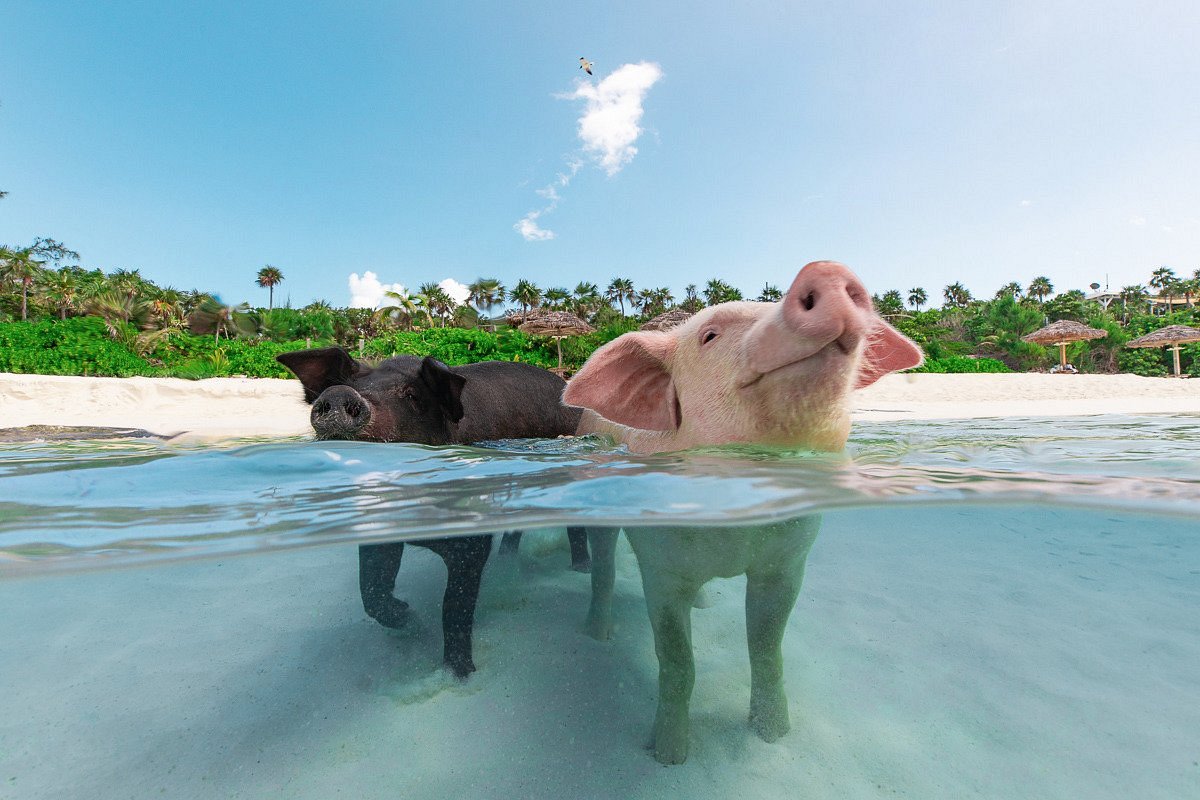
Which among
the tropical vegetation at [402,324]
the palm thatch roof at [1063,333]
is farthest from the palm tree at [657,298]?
the palm thatch roof at [1063,333]

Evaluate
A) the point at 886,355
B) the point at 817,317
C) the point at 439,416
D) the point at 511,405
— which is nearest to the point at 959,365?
the point at 511,405

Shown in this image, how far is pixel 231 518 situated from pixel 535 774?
4.48ft

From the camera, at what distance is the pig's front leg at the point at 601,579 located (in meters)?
2.19

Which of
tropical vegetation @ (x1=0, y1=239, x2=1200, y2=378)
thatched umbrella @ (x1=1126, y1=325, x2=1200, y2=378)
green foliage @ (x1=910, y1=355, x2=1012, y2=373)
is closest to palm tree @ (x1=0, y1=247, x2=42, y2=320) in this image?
tropical vegetation @ (x1=0, y1=239, x2=1200, y2=378)

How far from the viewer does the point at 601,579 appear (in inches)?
94.1

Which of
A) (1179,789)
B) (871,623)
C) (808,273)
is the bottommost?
(1179,789)

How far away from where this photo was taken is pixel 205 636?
211 cm

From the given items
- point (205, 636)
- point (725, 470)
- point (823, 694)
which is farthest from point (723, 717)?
point (205, 636)

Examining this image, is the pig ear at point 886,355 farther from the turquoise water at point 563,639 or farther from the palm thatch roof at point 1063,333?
the palm thatch roof at point 1063,333

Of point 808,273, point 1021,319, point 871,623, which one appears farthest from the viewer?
point 1021,319

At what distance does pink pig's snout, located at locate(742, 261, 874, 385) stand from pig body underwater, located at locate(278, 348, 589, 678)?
1.12m

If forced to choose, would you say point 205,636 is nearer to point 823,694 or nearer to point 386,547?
point 386,547

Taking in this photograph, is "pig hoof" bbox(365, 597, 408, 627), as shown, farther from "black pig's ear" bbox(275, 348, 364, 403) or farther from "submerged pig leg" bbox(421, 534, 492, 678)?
"black pig's ear" bbox(275, 348, 364, 403)

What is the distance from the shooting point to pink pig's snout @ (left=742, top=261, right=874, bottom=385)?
6.04ft
